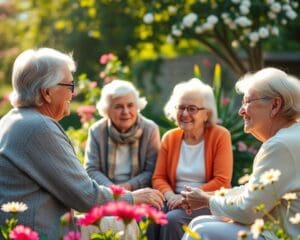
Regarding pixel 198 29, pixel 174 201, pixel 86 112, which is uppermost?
pixel 198 29

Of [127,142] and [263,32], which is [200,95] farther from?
[263,32]

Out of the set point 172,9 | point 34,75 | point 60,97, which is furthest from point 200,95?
point 172,9

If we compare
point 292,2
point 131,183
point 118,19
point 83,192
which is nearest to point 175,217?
point 131,183

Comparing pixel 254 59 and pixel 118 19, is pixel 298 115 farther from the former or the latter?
pixel 118 19

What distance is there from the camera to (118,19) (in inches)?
527

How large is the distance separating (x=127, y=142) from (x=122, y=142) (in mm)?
38

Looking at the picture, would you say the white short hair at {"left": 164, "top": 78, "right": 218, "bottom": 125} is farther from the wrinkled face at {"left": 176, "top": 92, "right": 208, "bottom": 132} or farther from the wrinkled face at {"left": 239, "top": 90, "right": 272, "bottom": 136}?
the wrinkled face at {"left": 239, "top": 90, "right": 272, "bottom": 136}

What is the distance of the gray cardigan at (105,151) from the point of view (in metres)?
5.38

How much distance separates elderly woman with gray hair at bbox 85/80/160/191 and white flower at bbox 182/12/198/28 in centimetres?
426

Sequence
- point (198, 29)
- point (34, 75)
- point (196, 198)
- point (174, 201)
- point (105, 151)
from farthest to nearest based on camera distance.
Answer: point (198, 29), point (105, 151), point (174, 201), point (196, 198), point (34, 75)

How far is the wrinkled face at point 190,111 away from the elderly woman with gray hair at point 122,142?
0.37m

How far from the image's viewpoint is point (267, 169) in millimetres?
3373

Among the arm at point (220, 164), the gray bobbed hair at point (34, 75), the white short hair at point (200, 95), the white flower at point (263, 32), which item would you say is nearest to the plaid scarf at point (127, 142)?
the white short hair at point (200, 95)

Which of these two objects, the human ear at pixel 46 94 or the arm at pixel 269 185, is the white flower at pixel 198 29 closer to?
the human ear at pixel 46 94
